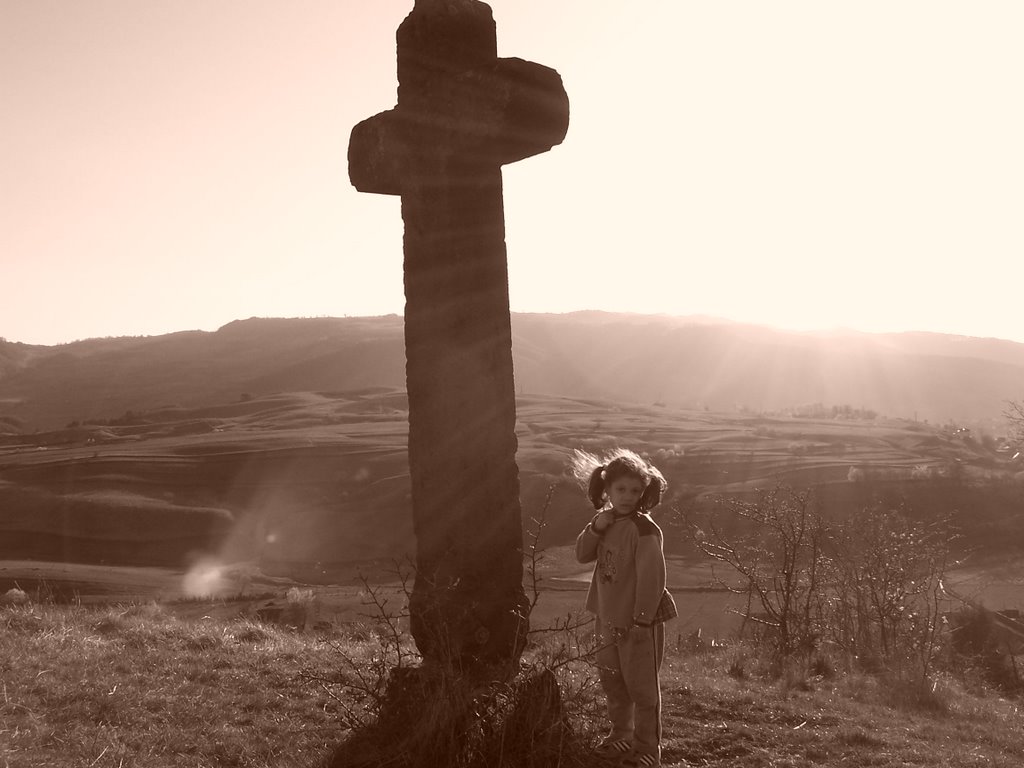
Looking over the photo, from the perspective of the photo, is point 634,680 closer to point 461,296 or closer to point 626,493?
point 626,493

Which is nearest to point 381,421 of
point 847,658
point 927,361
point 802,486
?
point 802,486

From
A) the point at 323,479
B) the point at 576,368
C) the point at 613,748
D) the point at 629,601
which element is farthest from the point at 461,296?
the point at 576,368

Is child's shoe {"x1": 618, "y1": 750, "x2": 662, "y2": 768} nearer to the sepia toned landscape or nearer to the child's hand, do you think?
the sepia toned landscape

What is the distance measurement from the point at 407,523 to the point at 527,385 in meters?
65.1

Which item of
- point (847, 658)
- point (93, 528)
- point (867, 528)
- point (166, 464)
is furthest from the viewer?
point (166, 464)

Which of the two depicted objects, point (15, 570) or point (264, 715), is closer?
point (264, 715)

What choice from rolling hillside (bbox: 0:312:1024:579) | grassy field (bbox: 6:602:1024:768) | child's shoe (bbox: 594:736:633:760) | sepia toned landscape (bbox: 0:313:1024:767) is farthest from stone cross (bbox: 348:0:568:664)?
rolling hillside (bbox: 0:312:1024:579)

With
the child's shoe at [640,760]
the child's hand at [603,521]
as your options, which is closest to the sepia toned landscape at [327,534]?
the child's hand at [603,521]

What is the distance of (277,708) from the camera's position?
19.9 ft

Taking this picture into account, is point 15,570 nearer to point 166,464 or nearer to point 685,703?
point 166,464

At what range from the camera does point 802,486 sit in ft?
106

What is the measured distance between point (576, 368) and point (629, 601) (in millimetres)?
103582

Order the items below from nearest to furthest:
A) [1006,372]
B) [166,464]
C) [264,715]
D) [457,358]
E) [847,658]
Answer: [457,358]
[264,715]
[847,658]
[166,464]
[1006,372]

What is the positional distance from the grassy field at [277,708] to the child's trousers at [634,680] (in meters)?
0.15
